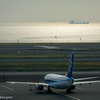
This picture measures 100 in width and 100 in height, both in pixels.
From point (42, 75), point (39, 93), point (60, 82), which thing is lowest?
point (39, 93)

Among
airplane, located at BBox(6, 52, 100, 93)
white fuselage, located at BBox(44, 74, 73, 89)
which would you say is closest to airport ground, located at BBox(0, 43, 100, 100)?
airplane, located at BBox(6, 52, 100, 93)

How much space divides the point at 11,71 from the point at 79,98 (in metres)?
32.8

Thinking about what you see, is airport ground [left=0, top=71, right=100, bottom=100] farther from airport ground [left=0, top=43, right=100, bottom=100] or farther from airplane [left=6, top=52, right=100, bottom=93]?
airplane [left=6, top=52, right=100, bottom=93]

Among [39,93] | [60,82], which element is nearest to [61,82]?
[60,82]

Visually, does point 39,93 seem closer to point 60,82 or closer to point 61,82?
point 60,82

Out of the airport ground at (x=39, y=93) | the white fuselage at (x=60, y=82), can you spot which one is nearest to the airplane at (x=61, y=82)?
the white fuselage at (x=60, y=82)

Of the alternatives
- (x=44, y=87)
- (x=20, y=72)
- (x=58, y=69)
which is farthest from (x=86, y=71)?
(x=44, y=87)

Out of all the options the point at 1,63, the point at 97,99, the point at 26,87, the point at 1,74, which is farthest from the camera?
the point at 1,63

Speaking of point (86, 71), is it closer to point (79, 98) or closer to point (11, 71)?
point (11, 71)

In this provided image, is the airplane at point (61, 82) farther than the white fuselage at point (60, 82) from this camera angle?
Yes

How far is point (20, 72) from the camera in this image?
8400cm

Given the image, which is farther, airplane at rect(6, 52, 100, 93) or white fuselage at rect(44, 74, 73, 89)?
airplane at rect(6, 52, 100, 93)

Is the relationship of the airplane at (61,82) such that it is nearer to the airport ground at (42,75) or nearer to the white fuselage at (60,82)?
the white fuselage at (60,82)

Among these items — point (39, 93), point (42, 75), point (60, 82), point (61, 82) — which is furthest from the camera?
point (42, 75)
